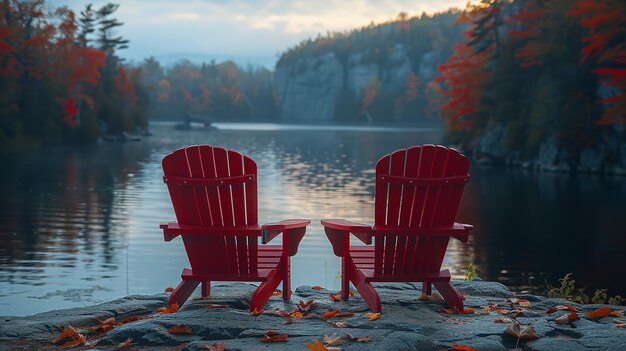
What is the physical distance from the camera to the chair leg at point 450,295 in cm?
586

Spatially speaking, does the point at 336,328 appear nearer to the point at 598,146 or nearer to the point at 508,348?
the point at 508,348

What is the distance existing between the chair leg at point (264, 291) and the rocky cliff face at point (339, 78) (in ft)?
396

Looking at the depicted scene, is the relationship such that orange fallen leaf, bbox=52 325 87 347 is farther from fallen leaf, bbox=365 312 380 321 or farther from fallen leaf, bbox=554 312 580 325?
fallen leaf, bbox=554 312 580 325

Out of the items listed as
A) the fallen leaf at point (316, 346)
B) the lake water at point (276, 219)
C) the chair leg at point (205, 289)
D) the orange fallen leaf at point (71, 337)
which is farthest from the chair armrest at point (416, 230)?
the lake water at point (276, 219)

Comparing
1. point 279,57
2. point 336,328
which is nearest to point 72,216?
point 336,328

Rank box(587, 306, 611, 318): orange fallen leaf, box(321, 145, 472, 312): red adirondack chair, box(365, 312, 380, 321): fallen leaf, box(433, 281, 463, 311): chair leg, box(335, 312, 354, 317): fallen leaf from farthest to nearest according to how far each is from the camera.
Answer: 1. box(433, 281, 463, 311): chair leg
2. box(321, 145, 472, 312): red adirondack chair
3. box(587, 306, 611, 318): orange fallen leaf
4. box(335, 312, 354, 317): fallen leaf
5. box(365, 312, 380, 321): fallen leaf

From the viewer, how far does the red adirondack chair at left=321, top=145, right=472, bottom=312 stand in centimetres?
576

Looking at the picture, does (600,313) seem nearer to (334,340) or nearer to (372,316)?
(372,316)

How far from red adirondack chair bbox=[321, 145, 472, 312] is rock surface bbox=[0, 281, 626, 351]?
22 cm

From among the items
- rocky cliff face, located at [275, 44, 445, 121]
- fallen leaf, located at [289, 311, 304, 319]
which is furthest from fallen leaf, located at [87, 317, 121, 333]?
rocky cliff face, located at [275, 44, 445, 121]

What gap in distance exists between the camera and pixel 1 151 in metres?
40.3

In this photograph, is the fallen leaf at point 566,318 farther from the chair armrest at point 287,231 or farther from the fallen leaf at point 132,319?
the fallen leaf at point 132,319

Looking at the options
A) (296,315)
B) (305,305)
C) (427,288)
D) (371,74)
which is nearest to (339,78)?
(371,74)

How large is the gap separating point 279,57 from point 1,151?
110 metres
